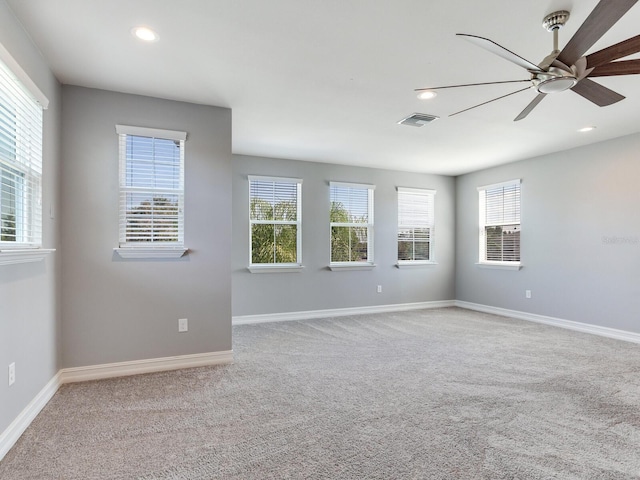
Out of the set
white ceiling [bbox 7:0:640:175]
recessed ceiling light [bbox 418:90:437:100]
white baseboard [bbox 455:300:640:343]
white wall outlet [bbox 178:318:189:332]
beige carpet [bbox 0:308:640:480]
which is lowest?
beige carpet [bbox 0:308:640:480]

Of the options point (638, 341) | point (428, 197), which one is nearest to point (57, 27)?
point (428, 197)

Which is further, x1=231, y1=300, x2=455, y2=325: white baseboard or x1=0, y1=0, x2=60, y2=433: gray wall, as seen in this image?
x1=231, y1=300, x2=455, y2=325: white baseboard

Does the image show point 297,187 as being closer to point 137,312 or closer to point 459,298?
point 137,312

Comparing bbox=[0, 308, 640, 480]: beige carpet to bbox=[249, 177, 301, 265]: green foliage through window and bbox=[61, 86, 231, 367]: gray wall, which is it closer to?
bbox=[61, 86, 231, 367]: gray wall

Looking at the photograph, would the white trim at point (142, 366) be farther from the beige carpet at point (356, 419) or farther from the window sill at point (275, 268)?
the window sill at point (275, 268)

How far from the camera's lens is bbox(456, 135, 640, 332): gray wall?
4.53 meters

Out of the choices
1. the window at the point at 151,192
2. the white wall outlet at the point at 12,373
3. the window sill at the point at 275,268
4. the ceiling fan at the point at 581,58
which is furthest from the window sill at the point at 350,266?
the white wall outlet at the point at 12,373

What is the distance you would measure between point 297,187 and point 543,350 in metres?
3.99

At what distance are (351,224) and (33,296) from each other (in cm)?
458

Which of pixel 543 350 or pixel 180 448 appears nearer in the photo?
pixel 180 448

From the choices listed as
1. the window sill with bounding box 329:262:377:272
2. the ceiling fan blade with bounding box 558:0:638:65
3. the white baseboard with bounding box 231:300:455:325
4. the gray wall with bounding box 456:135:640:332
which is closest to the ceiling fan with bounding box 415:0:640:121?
the ceiling fan blade with bounding box 558:0:638:65

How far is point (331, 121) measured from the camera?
4.07 meters

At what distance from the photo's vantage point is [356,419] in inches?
96.4

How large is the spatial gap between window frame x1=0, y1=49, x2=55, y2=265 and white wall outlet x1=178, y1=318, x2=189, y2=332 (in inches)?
50.6
